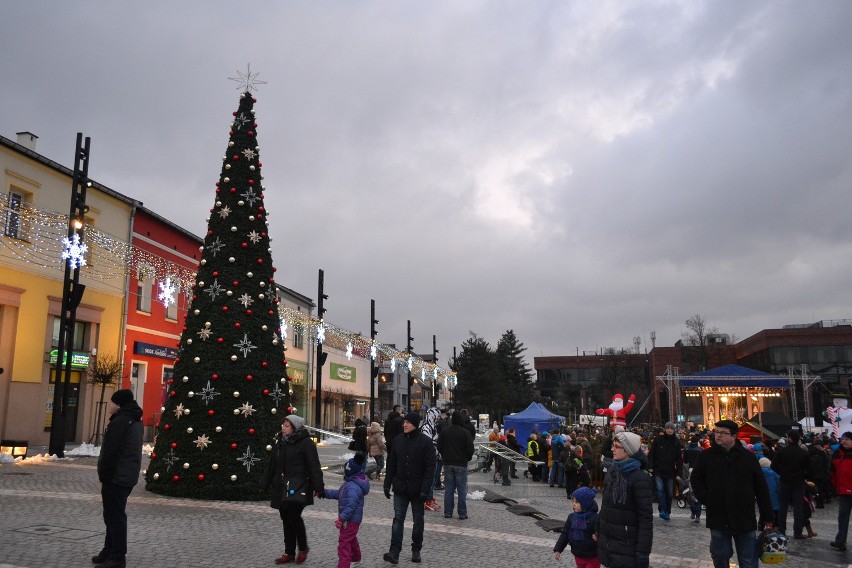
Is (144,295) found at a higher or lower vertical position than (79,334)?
higher

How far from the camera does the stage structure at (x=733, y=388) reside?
1513 inches

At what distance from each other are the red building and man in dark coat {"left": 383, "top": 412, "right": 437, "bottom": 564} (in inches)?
796

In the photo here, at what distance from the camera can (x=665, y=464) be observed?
13031mm

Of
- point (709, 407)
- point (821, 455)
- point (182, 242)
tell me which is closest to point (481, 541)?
point (821, 455)

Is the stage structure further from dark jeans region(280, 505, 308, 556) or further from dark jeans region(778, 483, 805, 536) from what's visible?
dark jeans region(280, 505, 308, 556)

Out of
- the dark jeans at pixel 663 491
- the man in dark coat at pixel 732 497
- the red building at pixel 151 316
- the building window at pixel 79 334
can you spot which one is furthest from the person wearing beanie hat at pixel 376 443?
the building window at pixel 79 334

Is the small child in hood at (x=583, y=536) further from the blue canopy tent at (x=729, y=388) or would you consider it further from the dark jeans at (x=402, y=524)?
the blue canopy tent at (x=729, y=388)

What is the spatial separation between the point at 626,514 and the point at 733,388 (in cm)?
4058

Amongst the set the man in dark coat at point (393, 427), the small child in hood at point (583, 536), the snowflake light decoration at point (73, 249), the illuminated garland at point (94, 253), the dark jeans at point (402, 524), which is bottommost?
the dark jeans at point (402, 524)

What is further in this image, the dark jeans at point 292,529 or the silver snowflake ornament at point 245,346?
the silver snowflake ornament at point 245,346

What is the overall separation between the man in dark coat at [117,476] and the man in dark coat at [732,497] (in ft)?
18.4

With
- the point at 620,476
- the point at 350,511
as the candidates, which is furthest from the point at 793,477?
the point at 350,511

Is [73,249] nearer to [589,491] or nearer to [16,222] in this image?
[16,222]

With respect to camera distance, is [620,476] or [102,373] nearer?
[620,476]
